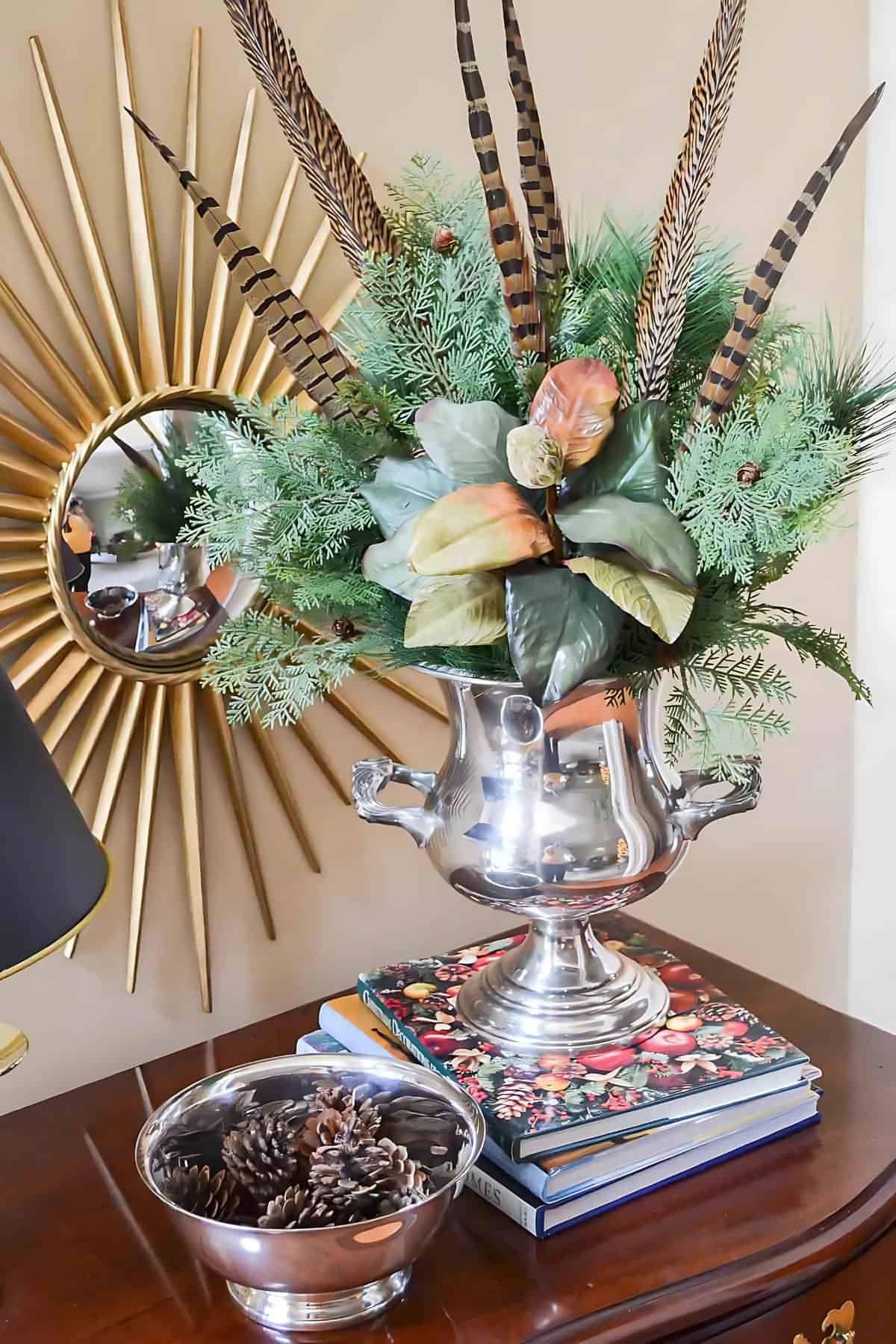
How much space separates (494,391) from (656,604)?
20 cm

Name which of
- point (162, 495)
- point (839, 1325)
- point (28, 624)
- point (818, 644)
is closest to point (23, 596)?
point (28, 624)

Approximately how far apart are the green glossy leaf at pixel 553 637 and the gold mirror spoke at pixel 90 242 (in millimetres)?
393

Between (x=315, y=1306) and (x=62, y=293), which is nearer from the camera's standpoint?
(x=315, y=1306)

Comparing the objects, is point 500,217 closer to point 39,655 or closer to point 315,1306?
point 39,655

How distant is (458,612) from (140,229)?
439mm

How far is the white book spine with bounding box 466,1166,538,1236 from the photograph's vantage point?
2.49 feet

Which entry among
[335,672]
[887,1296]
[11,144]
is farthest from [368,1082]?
[11,144]

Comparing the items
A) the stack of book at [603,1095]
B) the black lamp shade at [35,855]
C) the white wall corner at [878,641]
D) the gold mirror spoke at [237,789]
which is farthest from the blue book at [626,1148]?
the white wall corner at [878,641]

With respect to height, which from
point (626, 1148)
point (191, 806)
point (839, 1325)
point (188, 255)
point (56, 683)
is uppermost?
point (188, 255)

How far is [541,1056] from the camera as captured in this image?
846 mm

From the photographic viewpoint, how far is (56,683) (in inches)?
36.5

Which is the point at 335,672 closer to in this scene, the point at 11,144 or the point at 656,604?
the point at 656,604

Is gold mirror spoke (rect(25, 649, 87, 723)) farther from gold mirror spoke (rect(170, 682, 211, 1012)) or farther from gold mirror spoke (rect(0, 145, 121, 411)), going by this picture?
gold mirror spoke (rect(0, 145, 121, 411))

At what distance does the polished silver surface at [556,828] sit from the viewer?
822 millimetres
